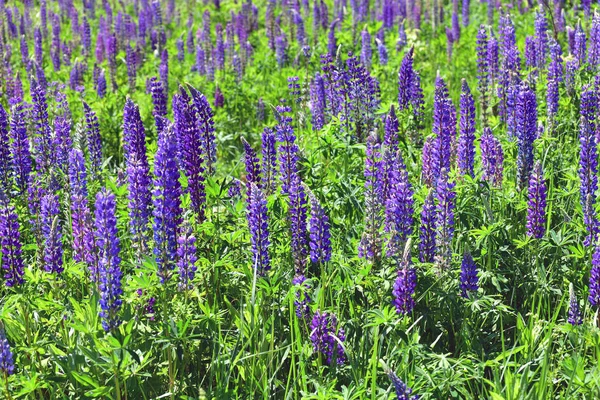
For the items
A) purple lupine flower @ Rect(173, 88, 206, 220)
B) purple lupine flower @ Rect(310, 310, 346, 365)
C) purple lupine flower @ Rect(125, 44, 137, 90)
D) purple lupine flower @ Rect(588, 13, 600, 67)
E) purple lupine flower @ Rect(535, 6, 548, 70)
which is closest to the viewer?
purple lupine flower @ Rect(310, 310, 346, 365)

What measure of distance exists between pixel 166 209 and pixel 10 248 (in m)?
0.97

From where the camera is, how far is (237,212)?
3.92 metres

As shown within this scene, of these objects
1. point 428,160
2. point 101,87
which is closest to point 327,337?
point 428,160

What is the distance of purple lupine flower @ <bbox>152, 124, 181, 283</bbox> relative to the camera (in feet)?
10.8

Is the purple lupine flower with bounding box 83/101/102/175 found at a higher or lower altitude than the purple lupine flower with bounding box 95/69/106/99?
higher

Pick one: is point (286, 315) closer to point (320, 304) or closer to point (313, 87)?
point (320, 304)

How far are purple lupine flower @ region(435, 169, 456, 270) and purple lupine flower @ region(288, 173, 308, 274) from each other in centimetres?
63

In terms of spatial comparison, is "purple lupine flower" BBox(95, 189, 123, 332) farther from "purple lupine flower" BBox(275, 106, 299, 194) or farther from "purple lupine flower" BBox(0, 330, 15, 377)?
"purple lupine flower" BBox(275, 106, 299, 194)

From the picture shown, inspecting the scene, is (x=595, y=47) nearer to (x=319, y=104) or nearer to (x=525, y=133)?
(x=525, y=133)

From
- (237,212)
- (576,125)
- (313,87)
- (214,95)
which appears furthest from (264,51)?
(237,212)

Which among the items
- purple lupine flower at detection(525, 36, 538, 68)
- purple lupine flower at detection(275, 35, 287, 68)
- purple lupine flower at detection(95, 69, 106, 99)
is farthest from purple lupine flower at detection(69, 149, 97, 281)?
purple lupine flower at detection(275, 35, 287, 68)

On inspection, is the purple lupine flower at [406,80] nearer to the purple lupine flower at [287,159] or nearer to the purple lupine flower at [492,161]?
the purple lupine flower at [492,161]

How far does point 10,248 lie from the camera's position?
379cm

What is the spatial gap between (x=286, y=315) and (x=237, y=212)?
0.63 meters
